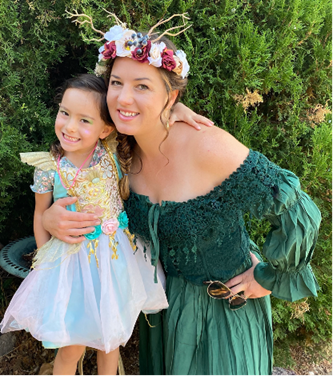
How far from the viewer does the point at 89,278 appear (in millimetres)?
1731

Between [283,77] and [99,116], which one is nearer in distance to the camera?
[99,116]

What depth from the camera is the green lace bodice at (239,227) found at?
60.4 inches

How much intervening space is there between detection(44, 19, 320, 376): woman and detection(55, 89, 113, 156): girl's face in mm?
185

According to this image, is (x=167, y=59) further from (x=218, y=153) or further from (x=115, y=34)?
(x=218, y=153)

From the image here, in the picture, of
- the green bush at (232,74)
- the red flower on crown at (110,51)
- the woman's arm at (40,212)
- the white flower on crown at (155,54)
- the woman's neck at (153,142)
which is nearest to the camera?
the white flower on crown at (155,54)

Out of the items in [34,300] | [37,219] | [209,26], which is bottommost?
[34,300]

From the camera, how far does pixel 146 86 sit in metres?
1.52

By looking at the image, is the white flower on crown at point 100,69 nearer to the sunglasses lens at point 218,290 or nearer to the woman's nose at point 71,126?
the woman's nose at point 71,126

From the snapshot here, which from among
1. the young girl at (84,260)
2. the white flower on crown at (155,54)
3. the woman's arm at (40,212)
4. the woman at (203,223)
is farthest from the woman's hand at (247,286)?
the white flower on crown at (155,54)

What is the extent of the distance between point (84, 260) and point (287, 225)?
1.02 metres

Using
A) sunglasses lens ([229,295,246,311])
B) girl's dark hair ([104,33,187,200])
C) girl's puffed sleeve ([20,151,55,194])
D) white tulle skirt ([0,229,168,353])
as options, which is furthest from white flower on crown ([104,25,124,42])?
sunglasses lens ([229,295,246,311])

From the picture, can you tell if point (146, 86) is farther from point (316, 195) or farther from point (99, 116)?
point (316, 195)

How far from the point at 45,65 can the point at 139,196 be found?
1115 millimetres

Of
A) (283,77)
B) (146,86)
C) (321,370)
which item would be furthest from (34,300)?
(321,370)
